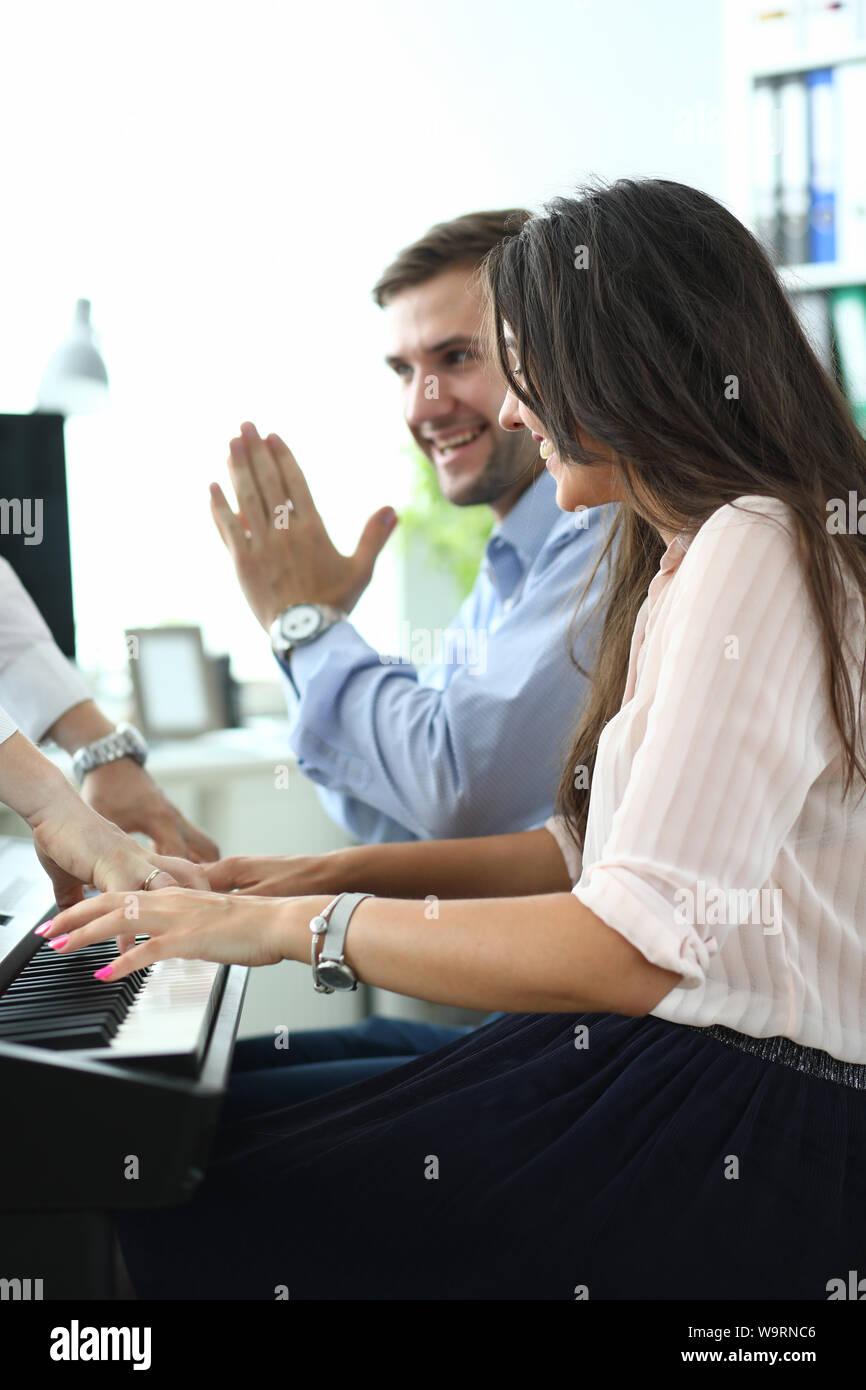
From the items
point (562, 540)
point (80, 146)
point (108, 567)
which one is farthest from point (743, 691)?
point (80, 146)

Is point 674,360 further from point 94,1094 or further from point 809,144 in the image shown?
point 809,144

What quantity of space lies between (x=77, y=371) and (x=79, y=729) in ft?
3.87

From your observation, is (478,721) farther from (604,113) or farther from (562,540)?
(604,113)

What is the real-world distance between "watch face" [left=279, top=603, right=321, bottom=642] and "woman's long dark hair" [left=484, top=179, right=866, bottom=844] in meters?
0.54

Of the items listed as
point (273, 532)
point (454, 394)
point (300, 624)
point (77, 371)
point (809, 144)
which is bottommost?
point (300, 624)

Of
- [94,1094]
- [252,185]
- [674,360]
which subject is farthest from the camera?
[252,185]

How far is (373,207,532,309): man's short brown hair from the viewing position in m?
1.55

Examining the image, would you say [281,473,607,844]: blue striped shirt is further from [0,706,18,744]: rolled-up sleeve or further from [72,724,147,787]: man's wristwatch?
[0,706,18,744]: rolled-up sleeve

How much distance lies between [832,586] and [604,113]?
2301 millimetres

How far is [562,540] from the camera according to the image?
1392mm

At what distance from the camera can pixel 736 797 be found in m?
0.72

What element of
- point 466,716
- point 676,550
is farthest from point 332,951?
point 466,716

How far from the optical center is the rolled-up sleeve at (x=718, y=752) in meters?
0.72

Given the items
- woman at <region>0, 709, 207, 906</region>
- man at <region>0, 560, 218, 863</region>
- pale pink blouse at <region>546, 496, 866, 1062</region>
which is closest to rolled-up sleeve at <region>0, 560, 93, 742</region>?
man at <region>0, 560, 218, 863</region>
